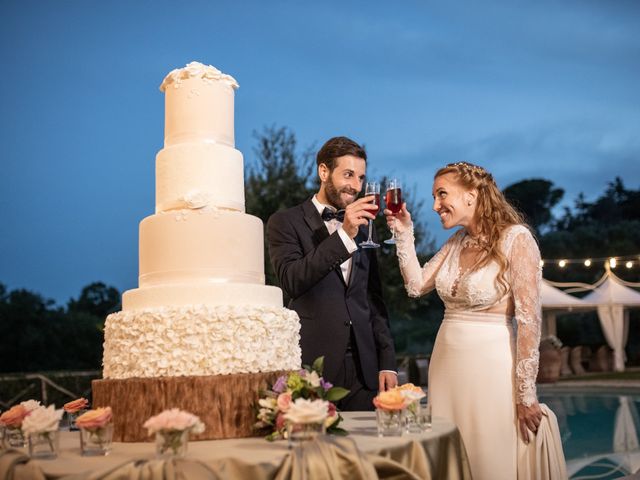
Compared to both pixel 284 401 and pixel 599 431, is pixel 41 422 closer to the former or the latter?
pixel 284 401

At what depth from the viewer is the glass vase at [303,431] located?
3.00m

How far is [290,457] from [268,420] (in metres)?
0.47

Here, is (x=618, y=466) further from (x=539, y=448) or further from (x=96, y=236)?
(x=96, y=236)

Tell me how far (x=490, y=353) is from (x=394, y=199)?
41.3 inches

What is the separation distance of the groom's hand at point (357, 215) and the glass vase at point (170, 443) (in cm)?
179

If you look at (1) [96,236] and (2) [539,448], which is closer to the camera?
(2) [539,448]

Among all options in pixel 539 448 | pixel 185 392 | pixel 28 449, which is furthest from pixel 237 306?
pixel 539 448

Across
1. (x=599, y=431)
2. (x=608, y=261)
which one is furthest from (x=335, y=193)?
(x=608, y=261)

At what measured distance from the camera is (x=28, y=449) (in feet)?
11.0

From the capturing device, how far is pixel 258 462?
9.38 ft

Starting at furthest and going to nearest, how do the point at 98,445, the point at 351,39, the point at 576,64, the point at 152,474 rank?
the point at 351,39 → the point at 576,64 → the point at 98,445 → the point at 152,474

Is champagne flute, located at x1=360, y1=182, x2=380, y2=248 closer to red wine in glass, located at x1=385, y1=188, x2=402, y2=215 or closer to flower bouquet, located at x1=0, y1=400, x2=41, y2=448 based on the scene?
red wine in glass, located at x1=385, y1=188, x2=402, y2=215

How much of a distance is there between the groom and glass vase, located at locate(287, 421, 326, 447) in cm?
153

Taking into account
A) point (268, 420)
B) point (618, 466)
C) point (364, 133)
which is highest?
point (364, 133)
